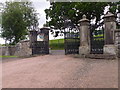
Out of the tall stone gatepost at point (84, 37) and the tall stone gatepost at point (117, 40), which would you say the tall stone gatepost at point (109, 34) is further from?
the tall stone gatepost at point (84, 37)

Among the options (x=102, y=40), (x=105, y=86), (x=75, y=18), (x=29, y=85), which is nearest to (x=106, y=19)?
(x=102, y=40)

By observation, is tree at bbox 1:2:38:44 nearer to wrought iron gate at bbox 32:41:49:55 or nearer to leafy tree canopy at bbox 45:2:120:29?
leafy tree canopy at bbox 45:2:120:29

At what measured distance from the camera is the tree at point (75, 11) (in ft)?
55.4

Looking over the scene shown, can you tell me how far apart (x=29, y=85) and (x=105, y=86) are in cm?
246

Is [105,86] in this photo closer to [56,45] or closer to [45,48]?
[45,48]

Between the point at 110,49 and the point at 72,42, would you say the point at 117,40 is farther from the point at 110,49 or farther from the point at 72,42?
the point at 72,42

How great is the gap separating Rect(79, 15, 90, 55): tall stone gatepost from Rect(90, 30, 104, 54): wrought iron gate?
445 millimetres

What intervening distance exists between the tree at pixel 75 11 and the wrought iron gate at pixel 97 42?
21.4ft

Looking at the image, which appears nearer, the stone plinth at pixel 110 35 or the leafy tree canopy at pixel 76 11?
the stone plinth at pixel 110 35

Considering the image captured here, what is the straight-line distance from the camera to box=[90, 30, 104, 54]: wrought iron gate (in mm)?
8531

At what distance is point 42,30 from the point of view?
42.6 feet

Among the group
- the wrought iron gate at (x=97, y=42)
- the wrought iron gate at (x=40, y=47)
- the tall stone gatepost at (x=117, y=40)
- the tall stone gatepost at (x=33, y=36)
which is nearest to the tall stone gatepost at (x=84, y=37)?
the wrought iron gate at (x=97, y=42)

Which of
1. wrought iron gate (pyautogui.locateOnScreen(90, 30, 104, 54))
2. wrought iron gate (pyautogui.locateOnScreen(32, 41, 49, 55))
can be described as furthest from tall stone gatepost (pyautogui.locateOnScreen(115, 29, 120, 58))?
wrought iron gate (pyautogui.locateOnScreen(32, 41, 49, 55))

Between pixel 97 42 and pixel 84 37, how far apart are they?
0.99 metres
